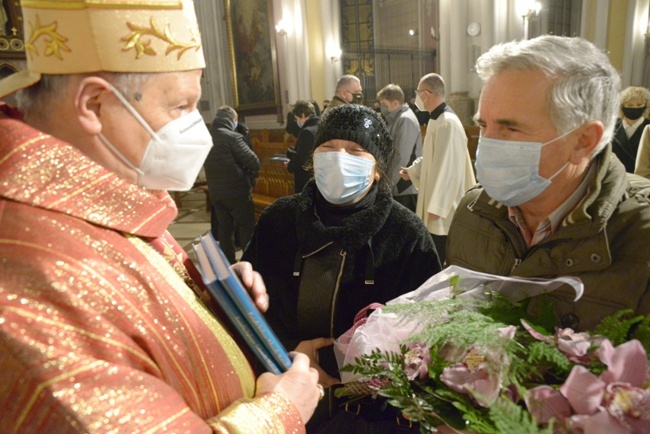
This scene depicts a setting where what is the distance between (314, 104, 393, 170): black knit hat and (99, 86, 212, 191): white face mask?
33.8 inches

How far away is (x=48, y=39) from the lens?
904mm

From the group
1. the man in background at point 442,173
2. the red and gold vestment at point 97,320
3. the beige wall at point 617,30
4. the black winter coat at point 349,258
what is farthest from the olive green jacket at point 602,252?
the beige wall at point 617,30

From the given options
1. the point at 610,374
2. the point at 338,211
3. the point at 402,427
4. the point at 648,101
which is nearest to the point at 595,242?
the point at 610,374

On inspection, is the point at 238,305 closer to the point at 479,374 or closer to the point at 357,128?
the point at 479,374

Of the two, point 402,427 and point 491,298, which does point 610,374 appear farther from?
point 402,427

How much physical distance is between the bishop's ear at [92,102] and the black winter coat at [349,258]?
3.20ft

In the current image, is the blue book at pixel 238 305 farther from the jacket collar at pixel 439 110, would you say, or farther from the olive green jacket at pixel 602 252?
the jacket collar at pixel 439 110

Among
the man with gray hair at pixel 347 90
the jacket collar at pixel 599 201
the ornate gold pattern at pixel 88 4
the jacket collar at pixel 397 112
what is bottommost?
the jacket collar at pixel 397 112

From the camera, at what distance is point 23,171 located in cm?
79

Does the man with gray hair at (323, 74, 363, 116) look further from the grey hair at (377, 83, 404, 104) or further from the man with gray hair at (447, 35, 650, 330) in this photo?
the man with gray hair at (447, 35, 650, 330)

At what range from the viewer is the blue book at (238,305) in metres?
0.94

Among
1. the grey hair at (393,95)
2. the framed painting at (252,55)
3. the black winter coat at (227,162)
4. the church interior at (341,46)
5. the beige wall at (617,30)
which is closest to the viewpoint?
the grey hair at (393,95)

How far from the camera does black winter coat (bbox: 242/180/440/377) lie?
5.66ft

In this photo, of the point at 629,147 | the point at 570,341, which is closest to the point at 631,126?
the point at 629,147
